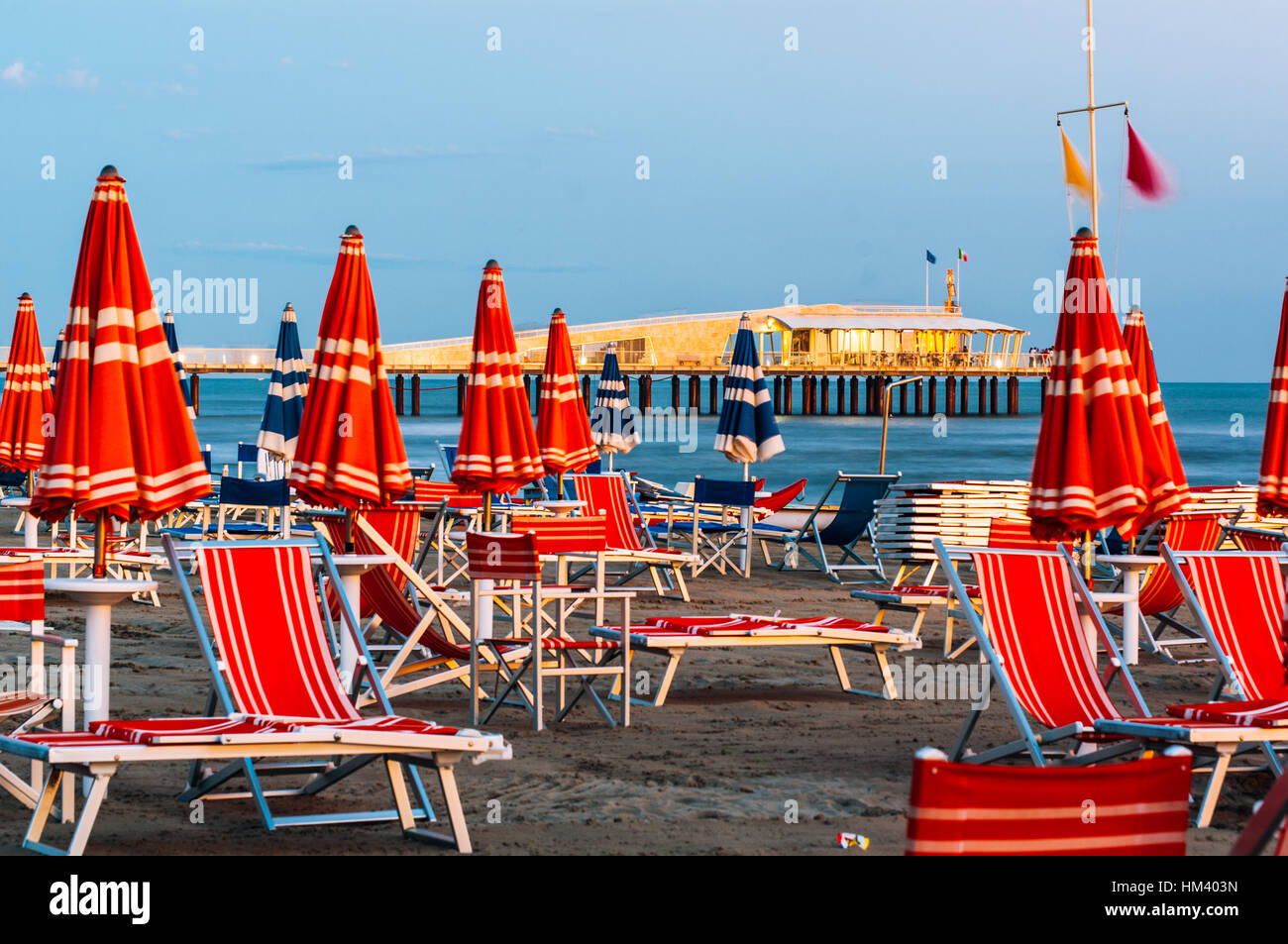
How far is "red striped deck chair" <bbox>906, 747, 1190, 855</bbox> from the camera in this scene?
2098mm

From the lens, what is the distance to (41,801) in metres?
3.67

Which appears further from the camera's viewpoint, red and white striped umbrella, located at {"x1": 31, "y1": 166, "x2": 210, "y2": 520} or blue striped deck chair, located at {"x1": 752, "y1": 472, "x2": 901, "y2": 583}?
blue striped deck chair, located at {"x1": 752, "y1": 472, "x2": 901, "y2": 583}

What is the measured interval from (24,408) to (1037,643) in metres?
7.61

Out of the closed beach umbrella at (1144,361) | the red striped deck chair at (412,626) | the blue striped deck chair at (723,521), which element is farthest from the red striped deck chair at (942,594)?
the blue striped deck chair at (723,521)

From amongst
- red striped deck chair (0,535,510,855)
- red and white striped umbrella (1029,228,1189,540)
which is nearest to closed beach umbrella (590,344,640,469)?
red and white striped umbrella (1029,228,1189,540)

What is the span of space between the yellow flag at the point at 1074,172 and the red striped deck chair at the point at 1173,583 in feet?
16.0

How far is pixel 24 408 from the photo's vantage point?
10.1 metres

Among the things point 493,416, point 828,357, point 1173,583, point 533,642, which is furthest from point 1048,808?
point 828,357

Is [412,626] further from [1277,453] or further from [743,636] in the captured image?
[1277,453]

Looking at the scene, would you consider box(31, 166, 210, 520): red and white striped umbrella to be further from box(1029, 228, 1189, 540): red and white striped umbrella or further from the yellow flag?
the yellow flag

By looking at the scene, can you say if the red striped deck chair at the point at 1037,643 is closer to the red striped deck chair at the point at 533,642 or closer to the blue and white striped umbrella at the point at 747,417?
the red striped deck chair at the point at 533,642

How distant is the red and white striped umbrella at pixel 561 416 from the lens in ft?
31.8

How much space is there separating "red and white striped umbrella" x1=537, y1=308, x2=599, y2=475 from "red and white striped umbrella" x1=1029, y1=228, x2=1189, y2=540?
4.69 metres
